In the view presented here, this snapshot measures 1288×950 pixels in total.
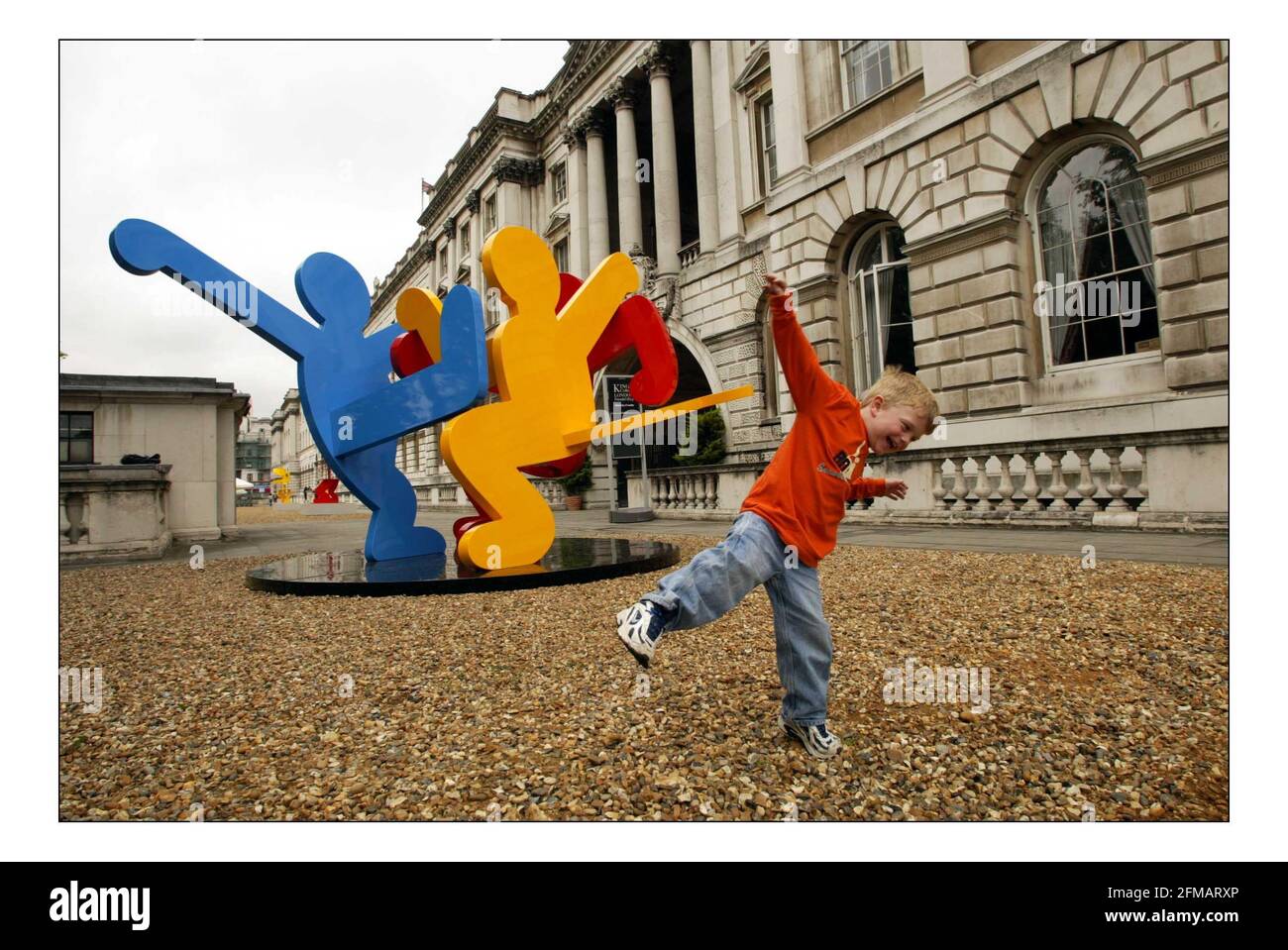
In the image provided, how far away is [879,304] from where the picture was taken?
13.6 meters

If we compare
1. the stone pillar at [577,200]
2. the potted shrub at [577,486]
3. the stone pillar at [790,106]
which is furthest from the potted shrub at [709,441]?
the stone pillar at [577,200]

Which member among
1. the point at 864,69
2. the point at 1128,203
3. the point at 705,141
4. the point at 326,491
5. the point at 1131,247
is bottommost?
the point at 326,491

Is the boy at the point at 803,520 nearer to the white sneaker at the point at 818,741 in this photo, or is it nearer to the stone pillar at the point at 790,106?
the white sneaker at the point at 818,741

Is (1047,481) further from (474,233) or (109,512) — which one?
(474,233)

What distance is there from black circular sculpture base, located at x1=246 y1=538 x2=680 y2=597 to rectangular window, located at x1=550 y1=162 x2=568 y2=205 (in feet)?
75.8

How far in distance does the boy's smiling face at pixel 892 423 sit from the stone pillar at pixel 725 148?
16.5m

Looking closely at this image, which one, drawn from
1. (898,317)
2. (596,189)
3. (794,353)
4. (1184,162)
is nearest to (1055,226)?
(1184,162)

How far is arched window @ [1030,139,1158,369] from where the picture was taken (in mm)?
9688

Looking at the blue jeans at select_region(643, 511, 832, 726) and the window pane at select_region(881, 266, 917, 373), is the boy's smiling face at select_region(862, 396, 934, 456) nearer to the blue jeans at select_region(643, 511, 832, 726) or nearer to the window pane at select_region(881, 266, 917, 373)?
the blue jeans at select_region(643, 511, 832, 726)

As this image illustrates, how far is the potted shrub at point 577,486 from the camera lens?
2259 centimetres

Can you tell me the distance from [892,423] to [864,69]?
13611mm

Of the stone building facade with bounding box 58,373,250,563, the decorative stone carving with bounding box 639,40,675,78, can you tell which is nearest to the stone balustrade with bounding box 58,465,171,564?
the stone building facade with bounding box 58,373,250,563

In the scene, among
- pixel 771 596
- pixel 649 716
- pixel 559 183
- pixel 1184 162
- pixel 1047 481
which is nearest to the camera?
pixel 771 596

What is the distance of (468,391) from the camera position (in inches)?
245
